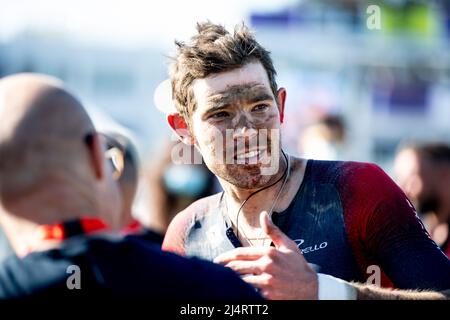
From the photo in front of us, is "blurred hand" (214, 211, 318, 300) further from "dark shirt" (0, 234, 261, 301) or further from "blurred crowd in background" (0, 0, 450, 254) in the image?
"blurred crowd in background" (0, 0, 450, 254)

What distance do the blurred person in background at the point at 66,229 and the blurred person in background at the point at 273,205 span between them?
1.22ft

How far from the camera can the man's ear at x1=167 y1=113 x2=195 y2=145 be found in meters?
3.53

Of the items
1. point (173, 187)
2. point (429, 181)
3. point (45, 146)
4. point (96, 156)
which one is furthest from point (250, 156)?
point (429, 181)

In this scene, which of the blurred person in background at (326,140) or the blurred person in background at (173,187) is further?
the blurred person in background at (326,140)

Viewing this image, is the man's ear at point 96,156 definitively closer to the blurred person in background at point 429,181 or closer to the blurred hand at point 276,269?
the blurred hand at point 276,269

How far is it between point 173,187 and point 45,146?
3.46 metres

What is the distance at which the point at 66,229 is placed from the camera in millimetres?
2307

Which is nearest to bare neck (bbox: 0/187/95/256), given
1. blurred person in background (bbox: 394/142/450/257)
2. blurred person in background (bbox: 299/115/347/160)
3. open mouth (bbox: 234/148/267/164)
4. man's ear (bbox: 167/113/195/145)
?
open mouth (bbox: 234/148/267/164)

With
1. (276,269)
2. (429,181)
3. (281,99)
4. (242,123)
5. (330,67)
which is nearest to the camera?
(276,269)

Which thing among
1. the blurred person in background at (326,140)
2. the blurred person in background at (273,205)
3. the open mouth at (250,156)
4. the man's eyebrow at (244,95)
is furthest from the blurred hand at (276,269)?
the blurred person in background at (326,140)

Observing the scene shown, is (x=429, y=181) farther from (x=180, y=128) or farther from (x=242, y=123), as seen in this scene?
(x=242, y=123)

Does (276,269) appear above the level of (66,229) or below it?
below

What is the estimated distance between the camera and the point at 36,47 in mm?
44406

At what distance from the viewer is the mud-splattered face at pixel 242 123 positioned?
3.19 metres
